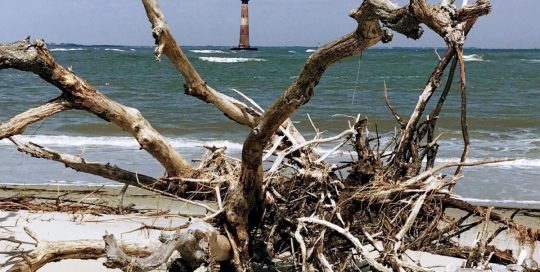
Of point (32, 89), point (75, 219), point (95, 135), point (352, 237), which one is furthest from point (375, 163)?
point (32, 89)

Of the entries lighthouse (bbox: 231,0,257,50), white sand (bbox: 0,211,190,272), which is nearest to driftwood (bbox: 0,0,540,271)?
white sand (bbox: 0,211,190,272)

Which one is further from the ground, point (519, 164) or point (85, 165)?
point (85, 165)

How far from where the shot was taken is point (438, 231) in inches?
171

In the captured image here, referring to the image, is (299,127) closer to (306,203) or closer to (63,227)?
(63,227)

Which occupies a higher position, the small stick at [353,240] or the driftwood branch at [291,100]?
the driftwood branch at [291,100]

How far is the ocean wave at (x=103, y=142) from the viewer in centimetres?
1136

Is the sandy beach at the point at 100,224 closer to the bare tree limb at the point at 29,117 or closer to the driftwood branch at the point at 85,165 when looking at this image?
the driftwood branch at the point at 85,165

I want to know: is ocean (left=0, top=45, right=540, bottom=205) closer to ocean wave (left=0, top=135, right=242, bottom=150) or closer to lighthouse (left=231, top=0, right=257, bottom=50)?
ocean wave (left=0, top=135, right=242, bottom=150)

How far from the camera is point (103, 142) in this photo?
38.5 feet

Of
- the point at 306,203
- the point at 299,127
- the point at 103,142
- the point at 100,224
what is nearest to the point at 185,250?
the point at 306,203

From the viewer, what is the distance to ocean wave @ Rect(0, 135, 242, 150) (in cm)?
1136

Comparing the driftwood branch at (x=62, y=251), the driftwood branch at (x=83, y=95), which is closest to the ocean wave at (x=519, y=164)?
the driftwood branch at (x=83, y=95)

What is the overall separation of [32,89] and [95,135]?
469 inches

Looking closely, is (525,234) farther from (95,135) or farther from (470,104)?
(470,104)
